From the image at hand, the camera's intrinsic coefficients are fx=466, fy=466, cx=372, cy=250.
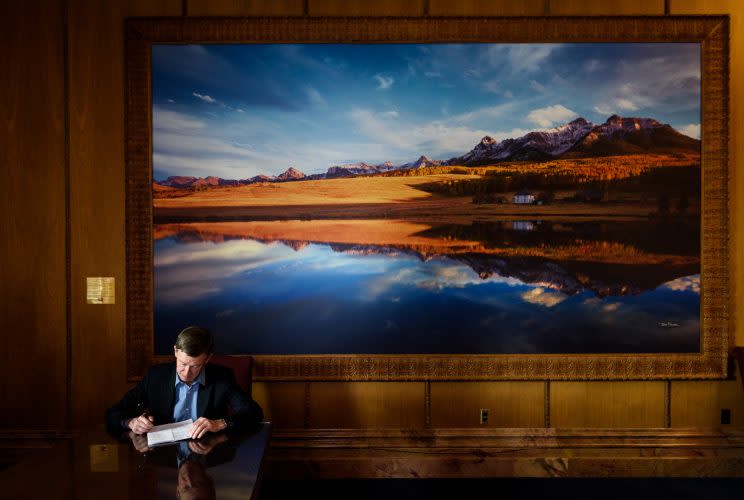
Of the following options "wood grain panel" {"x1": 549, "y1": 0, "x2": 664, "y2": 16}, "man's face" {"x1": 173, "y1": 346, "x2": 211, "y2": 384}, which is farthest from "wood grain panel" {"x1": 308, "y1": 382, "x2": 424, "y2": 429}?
"wood grain panel" {"x1": 549, "y1": 0, "x2": 664, "y2": 16}

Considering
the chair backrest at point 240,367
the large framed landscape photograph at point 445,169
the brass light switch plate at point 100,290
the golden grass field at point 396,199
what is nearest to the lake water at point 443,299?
the large framed landscape photograph at point 445,169

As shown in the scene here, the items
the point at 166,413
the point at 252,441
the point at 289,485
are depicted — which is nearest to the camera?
the point at 252,441

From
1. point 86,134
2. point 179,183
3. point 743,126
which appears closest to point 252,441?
point 179,183

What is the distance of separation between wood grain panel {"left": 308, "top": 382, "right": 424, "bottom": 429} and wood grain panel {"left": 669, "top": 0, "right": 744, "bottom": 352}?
6.75 feet

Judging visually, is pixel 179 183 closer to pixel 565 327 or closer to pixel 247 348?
pixel 247 348

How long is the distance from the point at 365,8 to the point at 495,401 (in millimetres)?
2573

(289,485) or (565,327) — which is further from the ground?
(565,327)

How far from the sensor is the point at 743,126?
2.85 m

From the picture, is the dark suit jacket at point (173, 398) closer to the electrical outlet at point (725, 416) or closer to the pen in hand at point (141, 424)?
the pen in hand at point (141, 424)

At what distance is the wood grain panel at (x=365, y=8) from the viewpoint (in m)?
2.89

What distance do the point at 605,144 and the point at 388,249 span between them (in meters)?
1.51

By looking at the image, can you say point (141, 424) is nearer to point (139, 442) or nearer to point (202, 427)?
point (139, 442)

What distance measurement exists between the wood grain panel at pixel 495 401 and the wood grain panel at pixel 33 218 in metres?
2.40

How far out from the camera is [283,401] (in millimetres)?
2918
